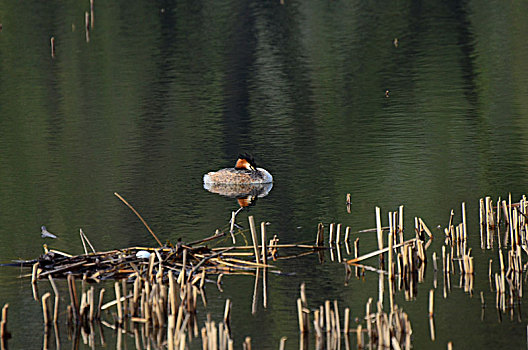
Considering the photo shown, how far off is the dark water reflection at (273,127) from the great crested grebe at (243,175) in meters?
0.57

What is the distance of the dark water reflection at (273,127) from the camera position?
14.4 metres

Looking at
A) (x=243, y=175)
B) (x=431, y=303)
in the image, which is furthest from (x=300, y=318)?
(x=243, y=175)

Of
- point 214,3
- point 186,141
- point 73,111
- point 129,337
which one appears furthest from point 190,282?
point 214,3

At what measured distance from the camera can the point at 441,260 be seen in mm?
13023

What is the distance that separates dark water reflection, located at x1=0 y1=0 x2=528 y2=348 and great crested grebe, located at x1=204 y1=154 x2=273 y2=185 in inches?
22.5

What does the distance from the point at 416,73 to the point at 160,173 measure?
14.6 metres

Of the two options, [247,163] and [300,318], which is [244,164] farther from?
[300,318]

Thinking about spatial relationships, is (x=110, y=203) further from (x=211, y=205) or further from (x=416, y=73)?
(x=416, y=73)

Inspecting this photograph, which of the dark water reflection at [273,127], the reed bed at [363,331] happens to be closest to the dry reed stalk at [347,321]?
the reed bed at [363,331]

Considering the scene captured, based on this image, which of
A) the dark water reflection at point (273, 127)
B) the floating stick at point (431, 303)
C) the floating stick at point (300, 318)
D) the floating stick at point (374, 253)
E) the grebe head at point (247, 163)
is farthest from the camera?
the grebe head at point (247, 163)

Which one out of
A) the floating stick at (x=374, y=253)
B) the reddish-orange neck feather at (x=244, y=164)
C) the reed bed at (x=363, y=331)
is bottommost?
the reed bed at (x=363, y=331)

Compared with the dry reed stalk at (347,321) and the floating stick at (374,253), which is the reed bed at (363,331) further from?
the floating stick at (374,253)

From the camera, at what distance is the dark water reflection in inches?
568

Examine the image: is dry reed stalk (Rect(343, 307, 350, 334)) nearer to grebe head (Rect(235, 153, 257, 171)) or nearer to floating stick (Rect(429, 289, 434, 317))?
floating stick (Rect(429, 289, 434, 317))
